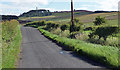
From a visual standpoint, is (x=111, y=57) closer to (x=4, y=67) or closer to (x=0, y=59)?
(x=4, y=67)

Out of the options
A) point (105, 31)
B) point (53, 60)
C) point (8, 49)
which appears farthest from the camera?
point (105, 31)

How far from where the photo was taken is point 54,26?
47.2 meters

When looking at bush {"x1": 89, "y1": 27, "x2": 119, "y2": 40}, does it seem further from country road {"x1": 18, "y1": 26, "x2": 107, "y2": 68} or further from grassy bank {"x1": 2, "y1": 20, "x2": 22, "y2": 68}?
grassy bank {"x1": 2, "y1": 20, "x2": 22, "y2": 68}

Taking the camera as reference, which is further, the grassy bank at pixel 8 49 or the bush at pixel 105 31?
the bush at pixel 105 31

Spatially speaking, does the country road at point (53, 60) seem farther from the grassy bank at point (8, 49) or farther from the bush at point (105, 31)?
the bush at point (105, 31)

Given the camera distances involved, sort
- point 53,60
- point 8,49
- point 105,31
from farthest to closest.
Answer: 1. point 105,31
2. point 8,49
3. point 53,60

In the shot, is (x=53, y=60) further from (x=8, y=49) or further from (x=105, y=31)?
(x=105, y=31)

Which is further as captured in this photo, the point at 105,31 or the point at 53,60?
the point at 105,31

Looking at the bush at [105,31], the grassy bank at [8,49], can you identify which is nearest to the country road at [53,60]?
the grassy bank at [8,49]

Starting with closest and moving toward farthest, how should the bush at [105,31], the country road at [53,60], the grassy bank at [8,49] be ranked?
1. the country road at [53,60]
2. the grassy bank at [8,49]
3. the bush at [105,31]

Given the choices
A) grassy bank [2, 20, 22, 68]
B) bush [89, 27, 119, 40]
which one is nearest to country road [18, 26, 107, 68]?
grassy bank [2, 20, 22, 68]

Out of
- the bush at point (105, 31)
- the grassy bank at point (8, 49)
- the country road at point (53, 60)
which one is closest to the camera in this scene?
the country road at point (53, 60)

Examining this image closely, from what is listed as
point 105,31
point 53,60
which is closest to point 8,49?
point 53,60

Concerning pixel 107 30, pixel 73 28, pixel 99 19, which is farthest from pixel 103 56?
pixel 99 19
